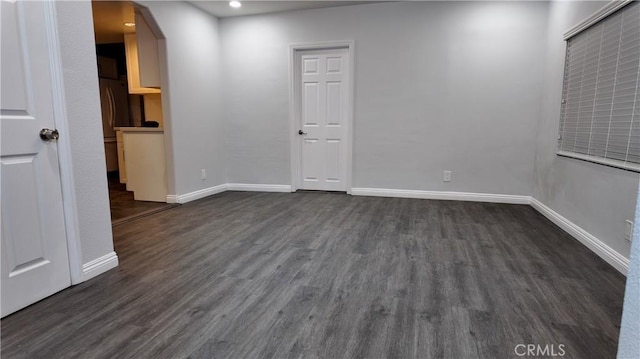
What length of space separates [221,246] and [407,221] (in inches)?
70.3

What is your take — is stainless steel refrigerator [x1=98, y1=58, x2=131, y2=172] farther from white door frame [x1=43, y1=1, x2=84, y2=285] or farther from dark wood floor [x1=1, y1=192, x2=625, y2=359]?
white door frame [x1=43, y1=1, x2=84, y2=285]

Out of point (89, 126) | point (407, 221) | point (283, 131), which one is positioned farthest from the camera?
point (283, 131)

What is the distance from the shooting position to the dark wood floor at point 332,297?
1.51 m

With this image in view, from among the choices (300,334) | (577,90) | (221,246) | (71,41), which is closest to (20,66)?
(71,41)

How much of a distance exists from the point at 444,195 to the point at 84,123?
12.7ft

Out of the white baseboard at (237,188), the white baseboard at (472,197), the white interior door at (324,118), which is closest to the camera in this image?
the white baseboard at (472,197)

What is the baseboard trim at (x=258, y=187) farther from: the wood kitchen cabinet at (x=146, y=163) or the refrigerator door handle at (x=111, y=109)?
the refrigerator door handle at (x=111, y=109)

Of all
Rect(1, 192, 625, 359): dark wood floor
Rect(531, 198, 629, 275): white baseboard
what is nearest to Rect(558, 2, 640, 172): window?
Rect(531, 198, 629, 275): white baseboard

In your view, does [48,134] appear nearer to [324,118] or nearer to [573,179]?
[324,118]

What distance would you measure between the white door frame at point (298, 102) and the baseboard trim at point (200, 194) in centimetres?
104

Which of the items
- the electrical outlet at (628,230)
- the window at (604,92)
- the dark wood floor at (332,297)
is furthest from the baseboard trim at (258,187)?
the electrical outlet at (628,230)

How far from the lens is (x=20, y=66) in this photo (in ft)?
5.67

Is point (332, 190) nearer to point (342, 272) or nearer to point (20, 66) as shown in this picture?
point (342, 272)

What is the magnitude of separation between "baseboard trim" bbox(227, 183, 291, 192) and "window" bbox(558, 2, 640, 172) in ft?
10.9
